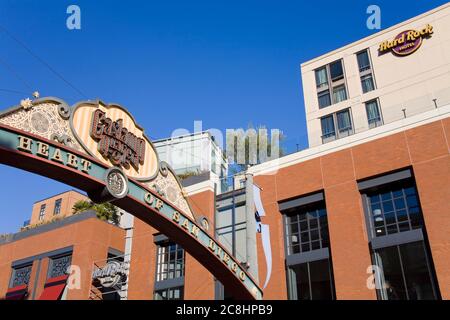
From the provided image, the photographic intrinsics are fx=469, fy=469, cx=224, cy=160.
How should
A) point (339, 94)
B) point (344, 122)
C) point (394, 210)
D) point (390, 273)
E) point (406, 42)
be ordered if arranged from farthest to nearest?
point (339, 94), point (344, 122), point (406, 42), point (394, 210), point (390, 273)

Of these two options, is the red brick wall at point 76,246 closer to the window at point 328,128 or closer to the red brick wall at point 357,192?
the red brick wall at point 357,192

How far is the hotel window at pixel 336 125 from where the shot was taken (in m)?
39.2

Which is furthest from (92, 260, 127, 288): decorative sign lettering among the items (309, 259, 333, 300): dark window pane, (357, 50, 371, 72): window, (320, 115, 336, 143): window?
(357, 50, 371, 72): window

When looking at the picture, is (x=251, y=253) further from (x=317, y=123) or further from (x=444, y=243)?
(x=317, y=123)

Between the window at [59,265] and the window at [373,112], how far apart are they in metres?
25.1

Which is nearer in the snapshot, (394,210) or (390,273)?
(390,273)

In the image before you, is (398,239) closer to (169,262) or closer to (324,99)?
(169,262)

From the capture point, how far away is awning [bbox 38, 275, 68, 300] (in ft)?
91.6

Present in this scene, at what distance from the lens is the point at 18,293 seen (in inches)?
1212

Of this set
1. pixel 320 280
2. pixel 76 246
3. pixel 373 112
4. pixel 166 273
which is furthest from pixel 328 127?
pixel 76 246

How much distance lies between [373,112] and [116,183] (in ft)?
102

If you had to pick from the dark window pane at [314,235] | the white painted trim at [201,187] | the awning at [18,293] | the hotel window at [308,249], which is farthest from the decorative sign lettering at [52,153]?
the awning at [18,293]
